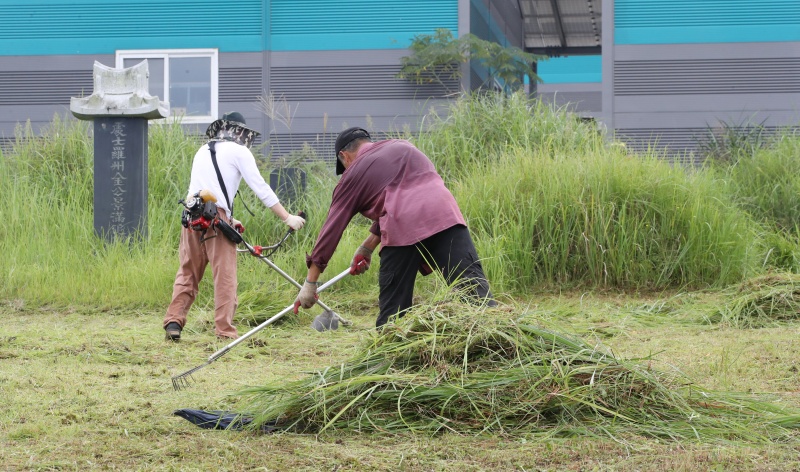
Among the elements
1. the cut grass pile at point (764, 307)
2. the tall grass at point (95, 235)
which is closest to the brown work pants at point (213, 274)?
the tall grass at point (95, 235)

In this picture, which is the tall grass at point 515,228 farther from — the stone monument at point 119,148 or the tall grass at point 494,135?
the stone monument at point 119,148

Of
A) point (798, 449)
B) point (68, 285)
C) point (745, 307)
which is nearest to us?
point (798, 449)

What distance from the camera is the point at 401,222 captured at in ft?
17.8

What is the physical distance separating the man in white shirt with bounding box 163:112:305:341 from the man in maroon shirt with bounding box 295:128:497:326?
1882mm

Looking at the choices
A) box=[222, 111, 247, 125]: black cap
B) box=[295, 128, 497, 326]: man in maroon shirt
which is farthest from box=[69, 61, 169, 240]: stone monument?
box=[295, 128, 497, 326]: man in maroon shirt

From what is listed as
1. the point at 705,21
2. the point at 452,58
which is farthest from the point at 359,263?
the point at 705,21

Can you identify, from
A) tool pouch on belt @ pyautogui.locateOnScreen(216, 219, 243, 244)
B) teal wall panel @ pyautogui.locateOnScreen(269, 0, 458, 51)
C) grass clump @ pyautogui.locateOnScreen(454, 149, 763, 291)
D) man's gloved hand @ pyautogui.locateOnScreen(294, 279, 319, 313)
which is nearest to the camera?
man's gloved hand @ pyautogui.locateOnScreen(294, 279, 319, 313)

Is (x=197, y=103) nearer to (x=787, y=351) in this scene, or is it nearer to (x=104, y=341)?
(x=104, y=341)

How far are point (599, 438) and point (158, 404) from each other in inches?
90.9

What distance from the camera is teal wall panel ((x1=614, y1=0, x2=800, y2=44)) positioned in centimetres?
1742

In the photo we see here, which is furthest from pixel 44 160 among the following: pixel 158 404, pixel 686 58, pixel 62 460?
pixel 686 58

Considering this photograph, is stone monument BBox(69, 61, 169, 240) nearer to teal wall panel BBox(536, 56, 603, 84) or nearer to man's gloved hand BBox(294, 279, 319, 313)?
man's gloved hand BBox(294, 279, 319, 313)

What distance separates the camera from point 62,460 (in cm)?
387

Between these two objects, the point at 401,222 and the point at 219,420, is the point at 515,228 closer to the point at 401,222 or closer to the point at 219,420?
the point at 401,222
